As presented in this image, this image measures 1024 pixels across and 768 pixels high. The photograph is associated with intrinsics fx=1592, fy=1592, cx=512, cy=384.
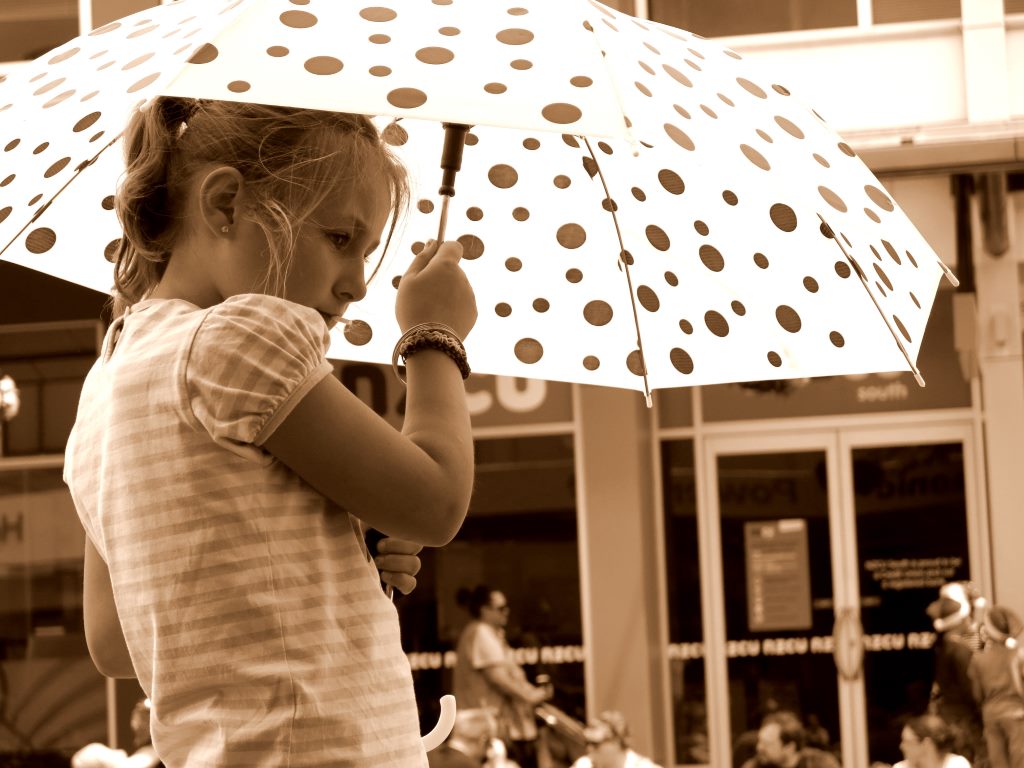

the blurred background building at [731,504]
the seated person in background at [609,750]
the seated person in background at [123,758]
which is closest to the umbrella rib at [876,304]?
the seated person in background at [123,758]

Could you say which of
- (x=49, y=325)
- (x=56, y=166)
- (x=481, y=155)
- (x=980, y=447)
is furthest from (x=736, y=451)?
(x=56, y=166)

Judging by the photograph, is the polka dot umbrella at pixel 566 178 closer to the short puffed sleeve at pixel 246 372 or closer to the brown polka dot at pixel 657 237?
the brown polka dot at pixel 657 237

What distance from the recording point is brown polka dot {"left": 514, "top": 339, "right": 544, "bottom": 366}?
2857mm

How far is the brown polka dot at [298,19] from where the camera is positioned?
1862 mm

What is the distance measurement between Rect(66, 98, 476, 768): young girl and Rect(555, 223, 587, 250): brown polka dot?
1.26 meters

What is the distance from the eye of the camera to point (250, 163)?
1.61 meters

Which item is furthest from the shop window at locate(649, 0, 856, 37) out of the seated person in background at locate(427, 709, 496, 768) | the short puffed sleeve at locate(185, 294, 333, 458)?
the short puffed sleeve at locate(185, 294, 333, 458)

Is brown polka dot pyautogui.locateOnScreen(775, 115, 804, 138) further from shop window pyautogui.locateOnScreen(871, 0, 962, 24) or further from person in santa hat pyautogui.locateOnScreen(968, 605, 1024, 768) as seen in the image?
shop window pyautogui.locateOnScreen(871, 0, 962, 24)

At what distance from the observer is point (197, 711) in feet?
4.84

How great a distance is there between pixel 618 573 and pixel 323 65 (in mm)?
9913

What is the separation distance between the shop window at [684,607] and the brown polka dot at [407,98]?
10.2 meters

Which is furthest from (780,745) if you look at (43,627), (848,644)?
(43,627)

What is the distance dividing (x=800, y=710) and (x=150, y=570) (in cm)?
1039

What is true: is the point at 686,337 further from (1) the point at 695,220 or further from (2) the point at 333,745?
(2) the point at 333,745
